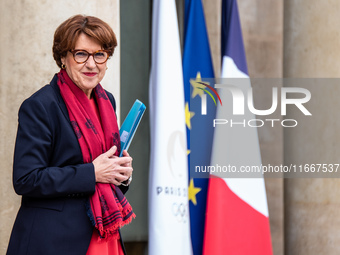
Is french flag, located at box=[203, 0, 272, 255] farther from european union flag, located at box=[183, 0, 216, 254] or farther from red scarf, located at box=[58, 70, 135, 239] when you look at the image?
red scarf, located at box=[58, 70, 135, 239]

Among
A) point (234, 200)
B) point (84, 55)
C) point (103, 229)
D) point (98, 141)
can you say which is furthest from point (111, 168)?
point (234, 200)

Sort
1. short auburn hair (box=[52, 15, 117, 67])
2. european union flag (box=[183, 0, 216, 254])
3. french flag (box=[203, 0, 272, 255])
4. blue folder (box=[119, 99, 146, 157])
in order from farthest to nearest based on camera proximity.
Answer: european union flag (box=[183, 0, 216, 254]) → french flag (box=[203, 0, 272, 255]) → blue folder (box=[119, 99, 146, 157]) → short auburn hair (box=[52, 15, 117, 67])

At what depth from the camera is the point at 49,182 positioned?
91.7 inches

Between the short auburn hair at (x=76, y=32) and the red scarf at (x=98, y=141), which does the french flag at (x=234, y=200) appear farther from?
the short auburn hair at (x=76, y=32)

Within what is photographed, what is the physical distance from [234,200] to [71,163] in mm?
2291

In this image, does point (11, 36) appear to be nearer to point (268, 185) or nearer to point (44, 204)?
point (44, 204)

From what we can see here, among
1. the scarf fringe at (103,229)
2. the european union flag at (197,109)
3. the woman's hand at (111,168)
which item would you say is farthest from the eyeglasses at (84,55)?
the european union flag at (197,109)

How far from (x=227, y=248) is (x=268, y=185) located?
1.12m

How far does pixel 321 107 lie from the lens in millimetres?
5133

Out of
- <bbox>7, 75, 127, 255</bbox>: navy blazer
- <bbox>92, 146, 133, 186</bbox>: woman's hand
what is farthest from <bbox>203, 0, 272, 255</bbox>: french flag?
<bbox>7, 75, 127, 255</bbox>: navy blazer

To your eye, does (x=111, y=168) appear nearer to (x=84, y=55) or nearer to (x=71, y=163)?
(x=71, y=163)

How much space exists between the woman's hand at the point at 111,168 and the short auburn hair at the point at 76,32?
46 cm

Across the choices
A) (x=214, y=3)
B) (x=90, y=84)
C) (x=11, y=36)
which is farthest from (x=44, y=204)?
(x=214, y=3)

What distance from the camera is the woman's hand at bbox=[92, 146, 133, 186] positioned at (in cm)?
244
